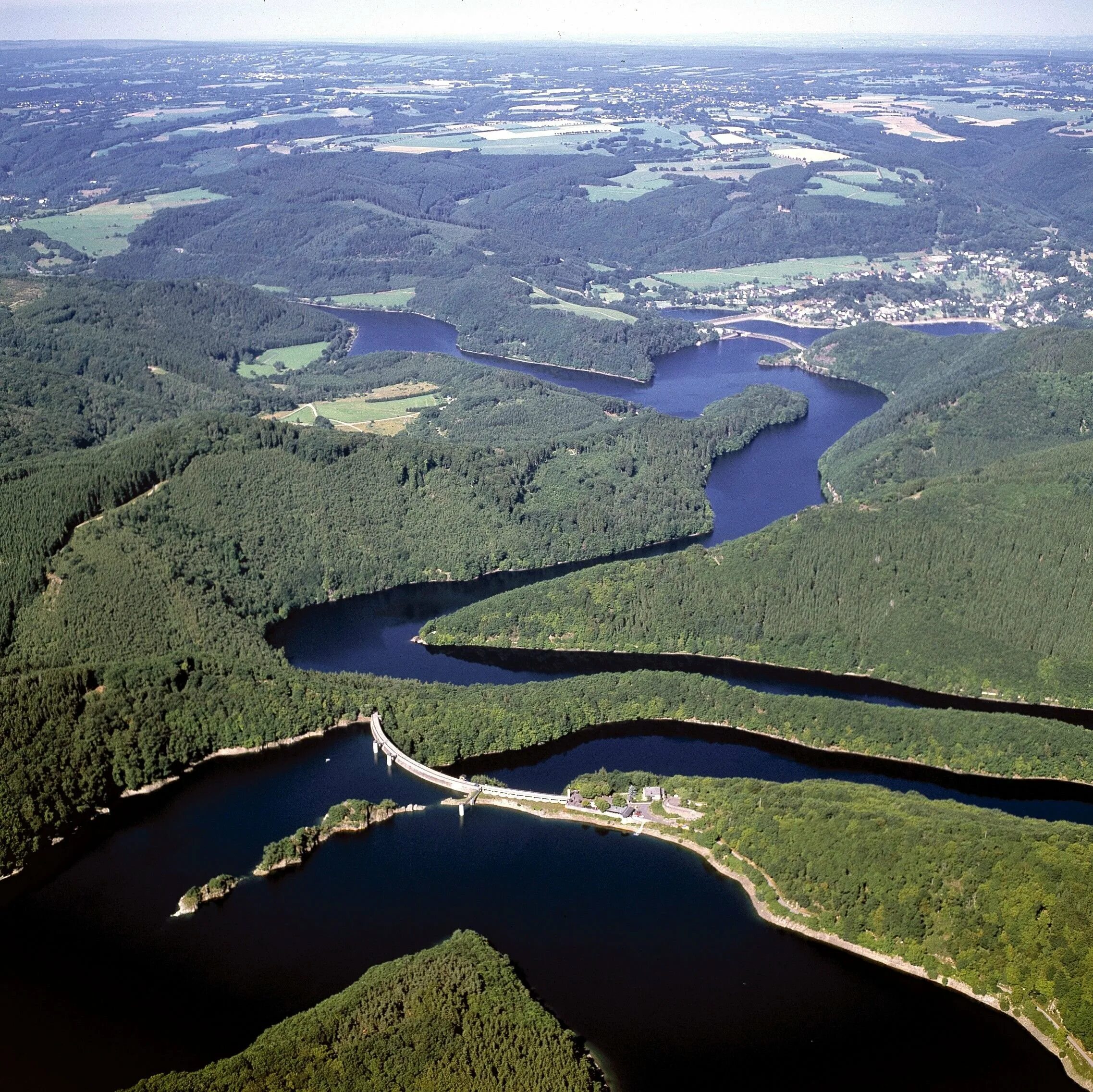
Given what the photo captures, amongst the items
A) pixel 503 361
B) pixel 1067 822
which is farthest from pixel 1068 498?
pixel 503 361

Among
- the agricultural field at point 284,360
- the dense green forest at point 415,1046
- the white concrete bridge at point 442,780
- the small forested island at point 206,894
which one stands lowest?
the white concrete bridge at point 442,780

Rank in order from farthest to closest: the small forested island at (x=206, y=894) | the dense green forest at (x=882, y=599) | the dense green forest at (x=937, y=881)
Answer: the dense green forest at (x=882, y=599) → the small forested island at (x=206, y=894) → the dense green forest at (x=937, y=881)

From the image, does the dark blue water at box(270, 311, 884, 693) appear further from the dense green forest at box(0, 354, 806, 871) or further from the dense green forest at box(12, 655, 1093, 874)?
the dense green forest at box(12, 655, 1093, 874)

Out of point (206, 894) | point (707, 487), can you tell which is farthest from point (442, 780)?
point (707, 487)

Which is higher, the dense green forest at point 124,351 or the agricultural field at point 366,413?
the dense green forest at point 124,351

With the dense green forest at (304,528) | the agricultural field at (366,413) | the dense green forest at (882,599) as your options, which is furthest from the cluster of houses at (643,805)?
the agricultural field at (366,413)

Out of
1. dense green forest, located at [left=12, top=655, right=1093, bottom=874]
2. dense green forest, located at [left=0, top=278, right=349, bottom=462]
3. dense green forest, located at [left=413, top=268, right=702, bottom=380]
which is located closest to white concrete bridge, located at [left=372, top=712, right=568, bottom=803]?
dense green forest, located at [left=12, top=655, right=1093, bottom=874]

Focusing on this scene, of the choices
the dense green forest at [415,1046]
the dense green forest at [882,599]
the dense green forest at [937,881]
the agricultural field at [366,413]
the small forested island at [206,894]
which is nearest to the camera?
the dense green forest at [415,1046]

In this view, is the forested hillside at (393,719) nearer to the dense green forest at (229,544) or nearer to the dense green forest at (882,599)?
the dense green forest at (229,544)
